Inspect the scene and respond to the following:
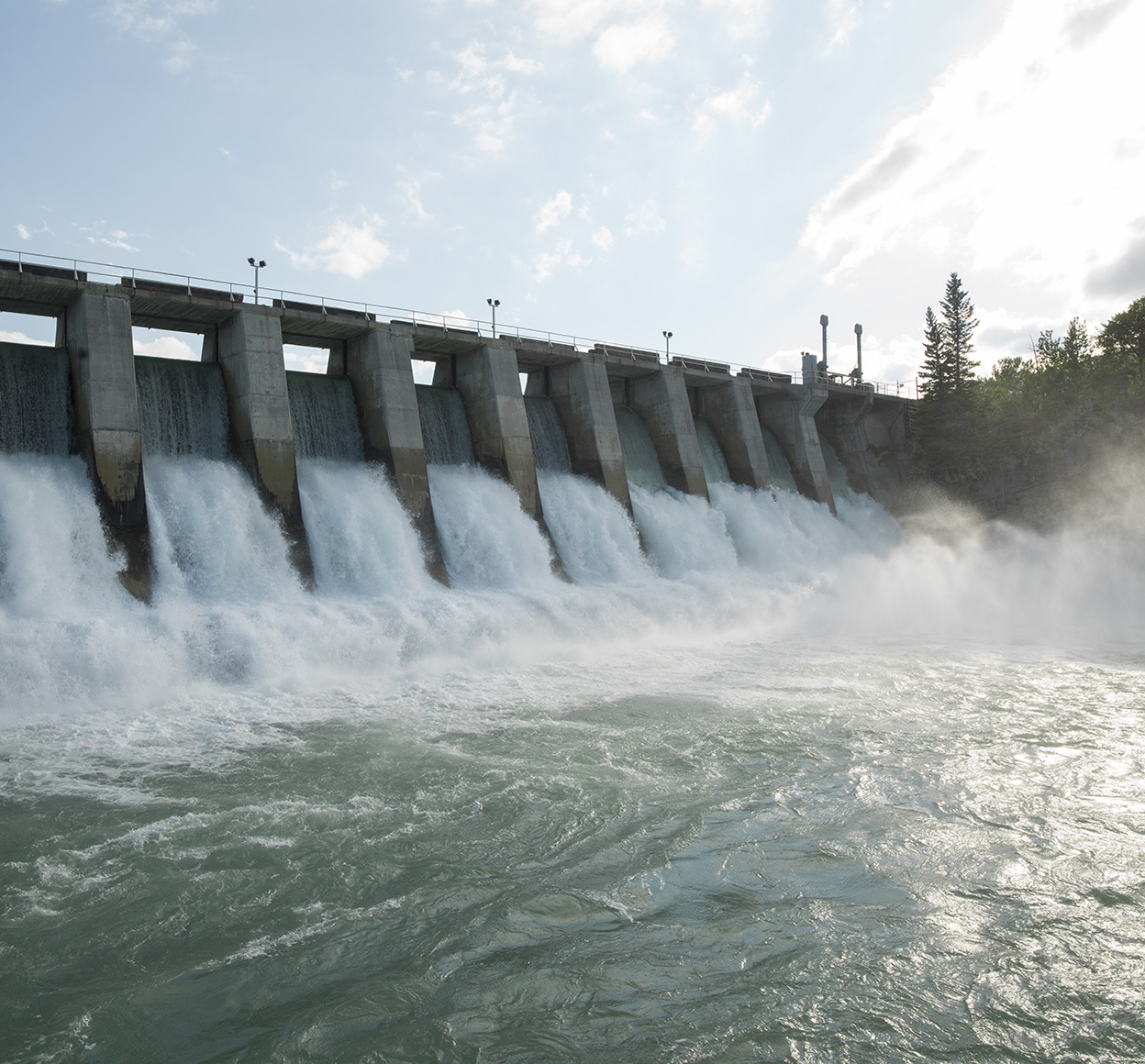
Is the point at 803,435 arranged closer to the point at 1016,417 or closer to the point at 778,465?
the point at 778,465

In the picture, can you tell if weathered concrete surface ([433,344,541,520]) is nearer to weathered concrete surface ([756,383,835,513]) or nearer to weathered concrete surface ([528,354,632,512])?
weathered concrete surface ([528,354,632,512])

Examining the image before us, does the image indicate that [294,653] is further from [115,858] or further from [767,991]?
[767,991]

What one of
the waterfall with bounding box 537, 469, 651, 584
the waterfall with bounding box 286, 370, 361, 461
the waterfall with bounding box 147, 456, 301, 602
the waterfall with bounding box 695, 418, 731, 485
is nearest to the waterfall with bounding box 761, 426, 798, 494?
the waterfall with bounding box 695, 418, 731, 485

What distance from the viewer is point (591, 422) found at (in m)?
26.6

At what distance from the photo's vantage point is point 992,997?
445 centimetres

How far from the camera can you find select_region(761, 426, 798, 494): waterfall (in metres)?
33.9

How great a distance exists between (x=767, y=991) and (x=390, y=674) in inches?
427

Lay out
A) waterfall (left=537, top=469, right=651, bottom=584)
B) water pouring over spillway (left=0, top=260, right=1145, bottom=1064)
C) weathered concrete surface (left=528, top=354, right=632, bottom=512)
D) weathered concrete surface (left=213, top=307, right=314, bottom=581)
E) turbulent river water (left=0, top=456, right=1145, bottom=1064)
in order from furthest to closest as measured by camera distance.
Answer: weathered concrete surface (left=528, top=354, right=632, bottom=512) < waterfall (left=537, top=469, right=651, bottom=584) < weathered concrete surface (left=213, top=307, right=314, bottom=581) < water pouring over spillway (left=0, top=260, right=1145, bottom=1064) < turbulent river water (left=0, top=456, right=1145, bottom=1064)

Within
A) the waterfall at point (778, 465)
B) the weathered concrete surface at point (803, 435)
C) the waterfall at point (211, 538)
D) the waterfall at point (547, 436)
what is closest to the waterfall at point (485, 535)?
the waterfall at point (547, 436)

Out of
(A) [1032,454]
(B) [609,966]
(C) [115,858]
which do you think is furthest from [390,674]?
(A) [1032,454]

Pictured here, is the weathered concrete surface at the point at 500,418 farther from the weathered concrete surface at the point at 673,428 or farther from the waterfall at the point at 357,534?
the weathered concrete surface at the point at 673,428

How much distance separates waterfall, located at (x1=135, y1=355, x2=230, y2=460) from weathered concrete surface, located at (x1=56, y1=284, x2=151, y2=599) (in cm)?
132

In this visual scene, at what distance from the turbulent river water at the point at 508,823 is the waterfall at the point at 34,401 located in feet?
2.49

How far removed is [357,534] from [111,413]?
579cm
